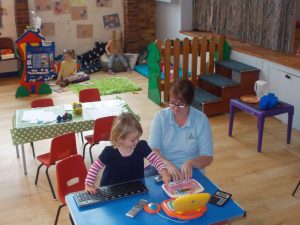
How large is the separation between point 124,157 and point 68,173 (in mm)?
529

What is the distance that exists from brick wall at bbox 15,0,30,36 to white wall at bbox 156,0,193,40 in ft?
8.80

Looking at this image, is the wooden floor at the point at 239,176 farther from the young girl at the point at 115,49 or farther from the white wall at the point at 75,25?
the white wall at the point at 75,25

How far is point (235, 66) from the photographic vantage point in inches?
231

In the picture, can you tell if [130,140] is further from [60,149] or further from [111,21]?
[111,21]

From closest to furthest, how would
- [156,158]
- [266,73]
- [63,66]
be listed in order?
[156,158], [266,73], [63,66]

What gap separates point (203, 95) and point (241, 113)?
0.62 m

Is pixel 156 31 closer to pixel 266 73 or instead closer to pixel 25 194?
pixel 266 73

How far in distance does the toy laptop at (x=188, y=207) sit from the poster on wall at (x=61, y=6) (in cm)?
649

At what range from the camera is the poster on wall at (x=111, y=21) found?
27.5 ft

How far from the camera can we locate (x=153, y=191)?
2391 mm

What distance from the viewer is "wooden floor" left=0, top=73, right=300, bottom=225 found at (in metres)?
3.47

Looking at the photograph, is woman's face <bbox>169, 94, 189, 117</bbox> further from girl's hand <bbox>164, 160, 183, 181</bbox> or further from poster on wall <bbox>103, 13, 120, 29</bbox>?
poster on wall <bbox>103, 13, 120, 29</bbox>

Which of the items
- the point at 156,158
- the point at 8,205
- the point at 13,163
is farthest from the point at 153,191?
the point at 13,163

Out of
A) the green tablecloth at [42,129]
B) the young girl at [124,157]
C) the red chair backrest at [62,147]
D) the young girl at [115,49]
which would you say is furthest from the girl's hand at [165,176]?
the young girl at [115,49]
